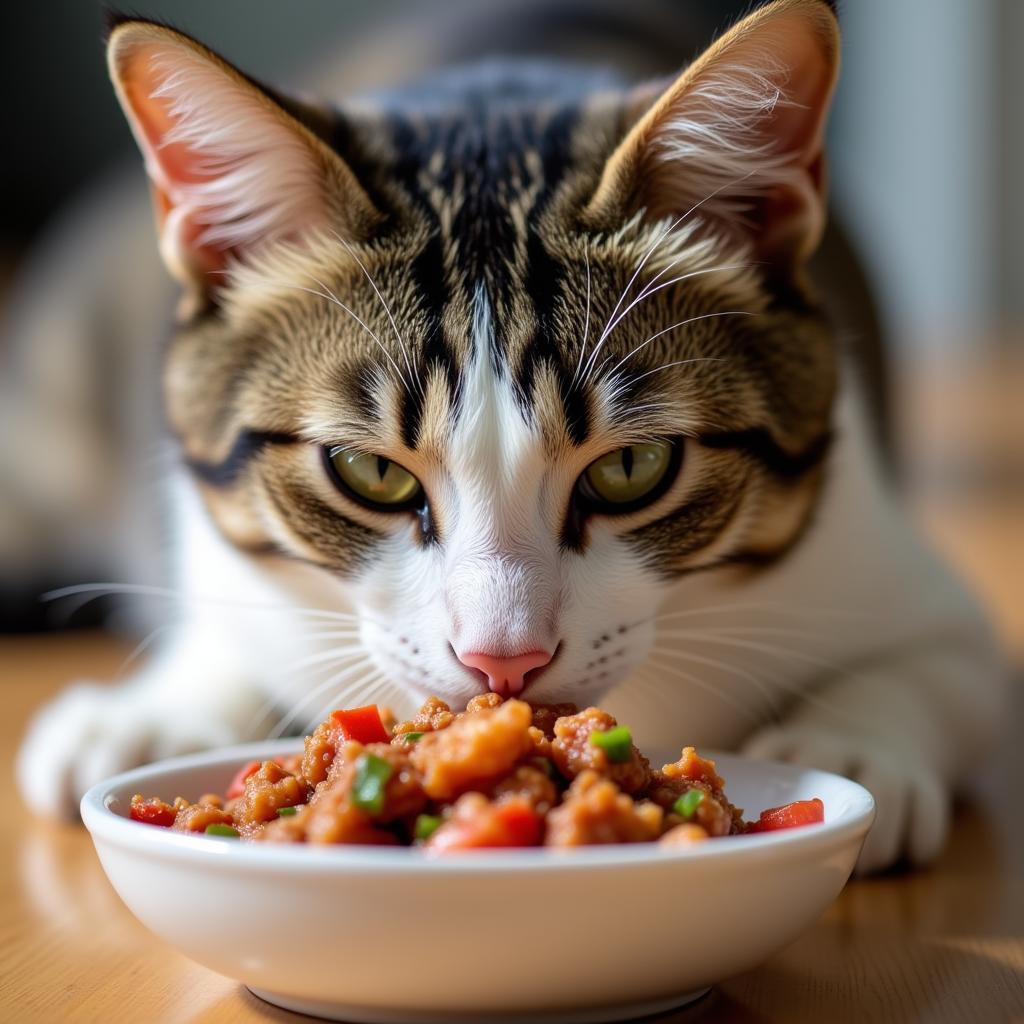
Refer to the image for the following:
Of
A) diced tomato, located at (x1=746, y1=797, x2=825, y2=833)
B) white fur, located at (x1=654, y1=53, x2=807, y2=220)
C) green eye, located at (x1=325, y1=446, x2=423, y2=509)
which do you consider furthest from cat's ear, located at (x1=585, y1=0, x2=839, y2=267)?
diced tomato, located at (x1=746, y1=797, x2=825, y2=833)

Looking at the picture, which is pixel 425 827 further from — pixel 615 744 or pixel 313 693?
pixel 313 693

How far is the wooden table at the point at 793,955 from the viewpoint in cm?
92

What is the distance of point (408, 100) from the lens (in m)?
1.80

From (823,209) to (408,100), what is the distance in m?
0.70

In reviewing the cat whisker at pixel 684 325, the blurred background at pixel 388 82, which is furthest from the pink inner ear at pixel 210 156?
the cat whisker at pixel 684 325

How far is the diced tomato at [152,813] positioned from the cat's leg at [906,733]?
0.54 metres

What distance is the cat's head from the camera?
1.07m

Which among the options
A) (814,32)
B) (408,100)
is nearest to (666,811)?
(814,32)

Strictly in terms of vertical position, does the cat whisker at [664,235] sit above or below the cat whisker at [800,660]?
above

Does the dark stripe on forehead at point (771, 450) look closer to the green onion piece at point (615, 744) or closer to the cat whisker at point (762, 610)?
the cat whisker at point (762, 610)

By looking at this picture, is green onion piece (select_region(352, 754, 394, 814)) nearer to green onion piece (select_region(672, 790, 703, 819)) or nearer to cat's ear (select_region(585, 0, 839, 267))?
green onion piece (select_region(672, 790, 703, 819))

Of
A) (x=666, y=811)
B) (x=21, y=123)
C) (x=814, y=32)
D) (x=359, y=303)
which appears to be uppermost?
(x=21, y=123)

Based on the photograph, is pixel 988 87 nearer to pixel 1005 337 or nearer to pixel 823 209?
pixel 1005 337

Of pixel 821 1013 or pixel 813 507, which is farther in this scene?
pixel 813 507
